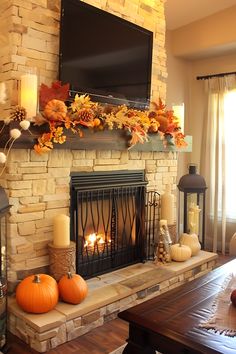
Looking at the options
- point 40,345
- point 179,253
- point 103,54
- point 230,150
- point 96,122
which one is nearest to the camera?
point 40,345

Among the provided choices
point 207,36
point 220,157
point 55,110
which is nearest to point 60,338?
point 55,110

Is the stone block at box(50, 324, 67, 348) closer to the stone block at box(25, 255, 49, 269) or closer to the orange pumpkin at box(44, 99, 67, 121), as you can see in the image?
the stone block at box(25, 255, 49, 269)

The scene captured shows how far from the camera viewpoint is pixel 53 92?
8.11ft

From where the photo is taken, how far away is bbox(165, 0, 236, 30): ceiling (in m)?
3.73

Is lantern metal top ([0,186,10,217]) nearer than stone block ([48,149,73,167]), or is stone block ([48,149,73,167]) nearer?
lantern metal top ([0,186,10,217])

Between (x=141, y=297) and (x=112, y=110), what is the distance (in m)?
1.50

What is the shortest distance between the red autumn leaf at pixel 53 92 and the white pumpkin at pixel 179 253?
1.70 metres

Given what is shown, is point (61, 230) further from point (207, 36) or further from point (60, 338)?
point (207, 36)

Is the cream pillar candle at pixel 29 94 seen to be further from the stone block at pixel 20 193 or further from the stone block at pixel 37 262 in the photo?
the stone block at pixel 37 262

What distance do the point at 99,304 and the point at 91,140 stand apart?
1.18 metres

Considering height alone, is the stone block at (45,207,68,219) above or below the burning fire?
above

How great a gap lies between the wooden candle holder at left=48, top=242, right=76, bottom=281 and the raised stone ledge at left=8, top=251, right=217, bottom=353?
217 millimetres

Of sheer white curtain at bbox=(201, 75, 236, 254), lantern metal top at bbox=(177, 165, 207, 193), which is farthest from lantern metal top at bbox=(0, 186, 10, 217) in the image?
sheer white curtain at bbox=(201, 75, 236, 254)

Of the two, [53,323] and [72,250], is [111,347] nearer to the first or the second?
[53,323]
